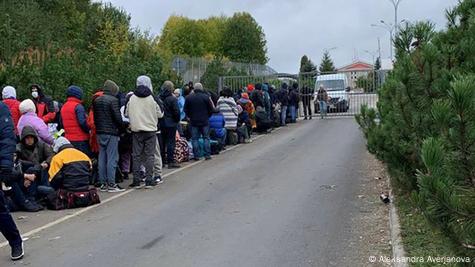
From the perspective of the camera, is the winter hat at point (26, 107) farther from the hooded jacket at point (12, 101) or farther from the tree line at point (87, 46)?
the tree line at point (87, 46)

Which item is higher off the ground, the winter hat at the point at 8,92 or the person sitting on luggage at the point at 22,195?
the winter hat at the point at 8,92

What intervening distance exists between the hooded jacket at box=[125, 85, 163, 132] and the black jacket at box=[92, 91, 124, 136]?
11.5 inches

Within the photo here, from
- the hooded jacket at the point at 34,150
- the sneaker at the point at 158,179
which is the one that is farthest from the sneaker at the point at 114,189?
the hooded jacket at the point at 34,150

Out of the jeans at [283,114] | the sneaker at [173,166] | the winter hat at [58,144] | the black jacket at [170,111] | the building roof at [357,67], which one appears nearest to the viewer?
the winter hat at [58,144]

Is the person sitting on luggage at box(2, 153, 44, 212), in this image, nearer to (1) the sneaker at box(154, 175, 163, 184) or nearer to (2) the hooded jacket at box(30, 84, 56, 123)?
(2) the hooded jacket at box(30, 84, 56, 123)

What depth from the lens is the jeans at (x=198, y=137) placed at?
48.6 ft

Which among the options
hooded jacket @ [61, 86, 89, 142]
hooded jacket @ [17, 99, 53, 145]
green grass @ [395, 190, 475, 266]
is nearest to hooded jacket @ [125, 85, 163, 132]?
hooded jacket @ [61, 86, 89, 142]

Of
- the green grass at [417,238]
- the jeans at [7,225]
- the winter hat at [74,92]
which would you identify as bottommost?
the green grass at [417,238]

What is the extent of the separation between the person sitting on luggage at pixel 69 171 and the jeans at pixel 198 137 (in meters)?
5.26

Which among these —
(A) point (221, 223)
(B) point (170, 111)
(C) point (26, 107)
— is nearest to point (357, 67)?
(B) point (170, 111)

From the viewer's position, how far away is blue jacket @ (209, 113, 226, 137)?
634 inches

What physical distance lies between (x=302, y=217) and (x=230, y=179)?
3.69 m

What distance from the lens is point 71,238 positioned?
773 cm

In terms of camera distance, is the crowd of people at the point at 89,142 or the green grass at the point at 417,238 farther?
the crowd of people at the point at 89,142
